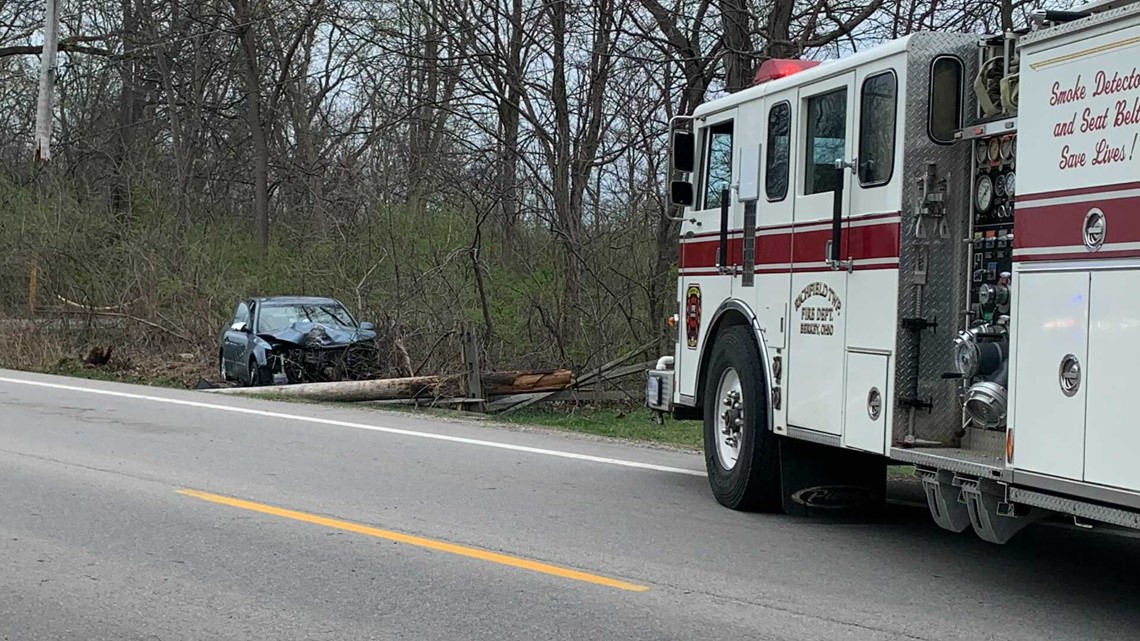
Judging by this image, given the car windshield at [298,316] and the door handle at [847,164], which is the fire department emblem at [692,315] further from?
the car windshield at [298,316]

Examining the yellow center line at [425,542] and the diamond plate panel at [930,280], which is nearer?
the yellow center line at [425,542]

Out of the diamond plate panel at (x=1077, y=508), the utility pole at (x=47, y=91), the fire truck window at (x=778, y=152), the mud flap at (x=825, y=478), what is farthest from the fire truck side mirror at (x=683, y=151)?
the utility pole at (x=47, y=91)

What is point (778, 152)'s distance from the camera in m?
9.23

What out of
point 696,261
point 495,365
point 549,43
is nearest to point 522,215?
point 549,43

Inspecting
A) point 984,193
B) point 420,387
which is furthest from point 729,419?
point 420,387

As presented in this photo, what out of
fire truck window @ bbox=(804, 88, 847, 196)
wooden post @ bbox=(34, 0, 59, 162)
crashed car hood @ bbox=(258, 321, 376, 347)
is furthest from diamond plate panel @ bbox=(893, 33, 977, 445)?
wooden post @ bbox=(34, 0, 59, 162)

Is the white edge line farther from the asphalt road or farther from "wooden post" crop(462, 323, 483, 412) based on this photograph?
"wooden post" crop(462, 323, 483, 412)

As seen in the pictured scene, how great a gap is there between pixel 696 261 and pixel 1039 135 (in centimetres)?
420

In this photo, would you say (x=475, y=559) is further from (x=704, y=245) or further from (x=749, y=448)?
(x=704, y=245)

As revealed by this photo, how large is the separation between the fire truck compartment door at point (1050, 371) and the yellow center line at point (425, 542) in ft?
6.99

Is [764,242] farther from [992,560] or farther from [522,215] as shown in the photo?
[522,215]

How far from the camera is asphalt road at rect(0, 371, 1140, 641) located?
6.42m

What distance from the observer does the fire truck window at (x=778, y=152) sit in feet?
29.8

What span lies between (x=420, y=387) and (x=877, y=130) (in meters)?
10.9
